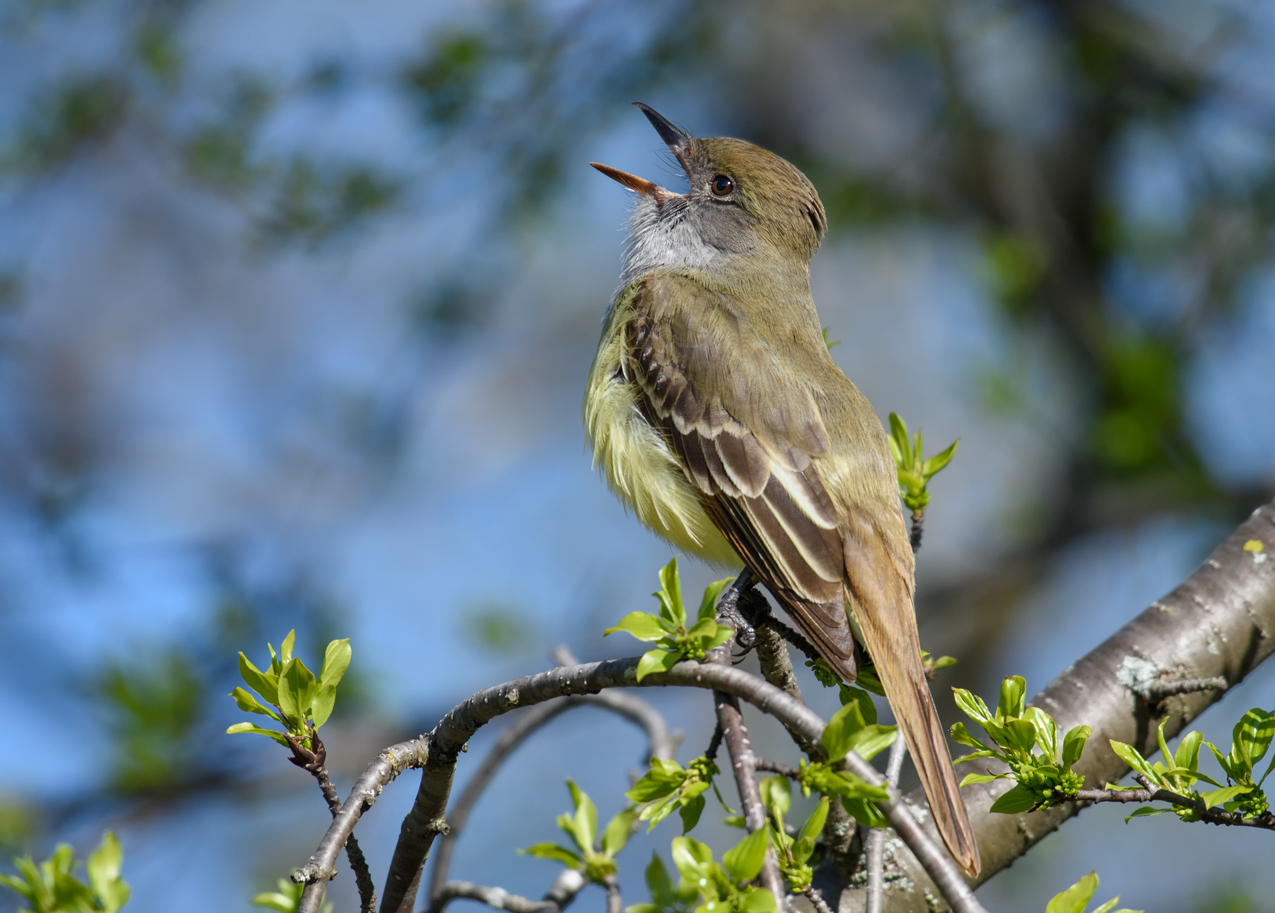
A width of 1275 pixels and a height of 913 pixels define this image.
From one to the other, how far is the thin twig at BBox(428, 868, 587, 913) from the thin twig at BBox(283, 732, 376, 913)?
749 millimetres

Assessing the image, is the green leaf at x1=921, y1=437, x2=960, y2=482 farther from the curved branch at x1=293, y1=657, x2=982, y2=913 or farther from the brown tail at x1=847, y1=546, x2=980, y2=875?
the curved branch at x1=293, y1=657, x2=982, y2=913

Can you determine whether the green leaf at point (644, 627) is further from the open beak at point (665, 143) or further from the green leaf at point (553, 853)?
the open beak at point (665, 143)

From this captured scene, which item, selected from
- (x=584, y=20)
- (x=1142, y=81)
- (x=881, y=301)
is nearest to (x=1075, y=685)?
(x=584, y=20)

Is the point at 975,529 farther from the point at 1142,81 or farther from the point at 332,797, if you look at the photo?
the point at 332,797

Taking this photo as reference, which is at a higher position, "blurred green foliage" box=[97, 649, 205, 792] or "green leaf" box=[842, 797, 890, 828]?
"blurred green foliage" box=[97, 649, 205, 792]

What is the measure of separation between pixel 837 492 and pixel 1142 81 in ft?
16.6

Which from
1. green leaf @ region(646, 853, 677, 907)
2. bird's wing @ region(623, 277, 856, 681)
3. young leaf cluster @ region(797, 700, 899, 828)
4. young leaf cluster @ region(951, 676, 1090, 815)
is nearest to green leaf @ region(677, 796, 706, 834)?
green leaf @ region(646, 853, 677, 907)

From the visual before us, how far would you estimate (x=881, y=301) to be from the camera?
13797mm

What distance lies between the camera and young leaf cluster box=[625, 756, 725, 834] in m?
1.92

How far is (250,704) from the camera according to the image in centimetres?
204

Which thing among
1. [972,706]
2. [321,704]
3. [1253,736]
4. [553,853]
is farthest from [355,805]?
[1253,736]

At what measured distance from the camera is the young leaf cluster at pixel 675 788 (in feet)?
6.29

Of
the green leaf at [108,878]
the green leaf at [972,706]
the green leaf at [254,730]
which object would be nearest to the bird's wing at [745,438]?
the green leaf at [972,706]

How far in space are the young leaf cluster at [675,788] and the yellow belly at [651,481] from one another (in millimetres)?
1711
